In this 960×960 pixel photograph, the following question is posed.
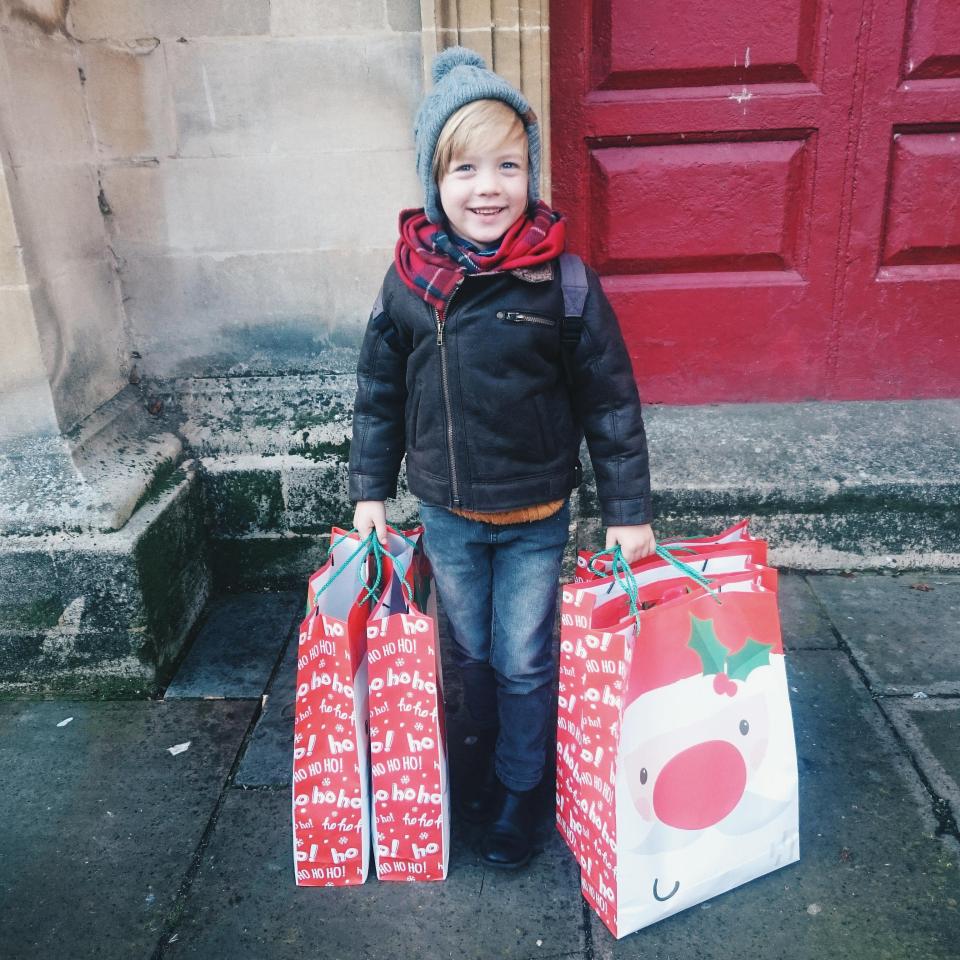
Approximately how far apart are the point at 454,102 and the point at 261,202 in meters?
1.26

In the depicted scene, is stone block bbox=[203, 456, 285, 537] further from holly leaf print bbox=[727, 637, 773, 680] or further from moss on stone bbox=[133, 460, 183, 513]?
holly leaf print bbox=[727, 637, 773, 680]

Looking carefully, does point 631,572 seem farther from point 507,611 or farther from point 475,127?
point 475,127

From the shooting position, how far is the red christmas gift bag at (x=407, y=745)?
1809 millimetres

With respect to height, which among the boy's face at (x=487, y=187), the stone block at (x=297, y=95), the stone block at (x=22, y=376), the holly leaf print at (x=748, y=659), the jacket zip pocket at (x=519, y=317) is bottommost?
the holly leaf print at (x=748, y=659)

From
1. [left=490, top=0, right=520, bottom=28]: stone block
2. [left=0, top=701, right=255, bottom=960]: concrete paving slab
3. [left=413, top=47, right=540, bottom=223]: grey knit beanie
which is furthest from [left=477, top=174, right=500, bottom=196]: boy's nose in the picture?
[left=0, top=701, right=255, bottom=960]: concrete paving slab

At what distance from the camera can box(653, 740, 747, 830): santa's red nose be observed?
1.74 metres

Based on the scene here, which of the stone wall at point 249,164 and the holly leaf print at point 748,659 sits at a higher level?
the stone wall at point 249,164

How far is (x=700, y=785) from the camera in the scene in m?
1.77

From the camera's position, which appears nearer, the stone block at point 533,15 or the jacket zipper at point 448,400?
the jacket zipper at point 448,400

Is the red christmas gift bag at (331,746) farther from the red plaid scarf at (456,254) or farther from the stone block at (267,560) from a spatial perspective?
the stone block at (267,560)

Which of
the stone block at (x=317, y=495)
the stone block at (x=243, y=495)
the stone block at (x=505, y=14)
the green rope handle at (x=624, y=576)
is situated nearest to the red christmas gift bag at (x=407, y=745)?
the green rope handle at (x=624, y=576)

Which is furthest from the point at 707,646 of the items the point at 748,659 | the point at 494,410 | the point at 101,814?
the point at 101,814

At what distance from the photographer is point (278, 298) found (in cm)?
288

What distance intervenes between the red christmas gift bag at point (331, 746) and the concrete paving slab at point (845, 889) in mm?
549
